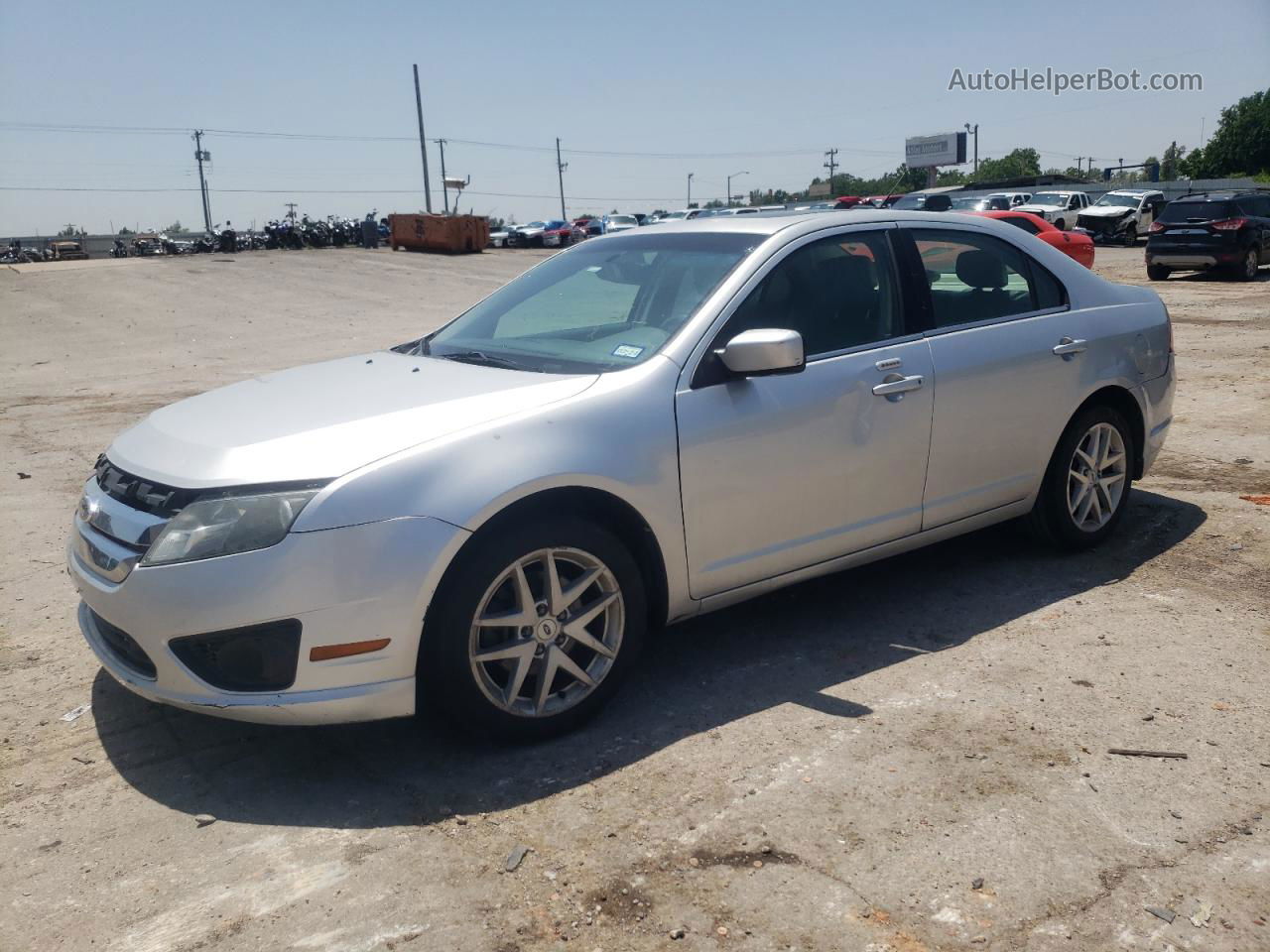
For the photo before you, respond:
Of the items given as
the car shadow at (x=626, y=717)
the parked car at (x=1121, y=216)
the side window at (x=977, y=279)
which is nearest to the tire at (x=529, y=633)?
the car shadow at (x=626, y=717)

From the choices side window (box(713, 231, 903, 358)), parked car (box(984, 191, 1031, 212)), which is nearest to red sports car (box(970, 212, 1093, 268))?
parked car (box(984, 191, 1031, 212))

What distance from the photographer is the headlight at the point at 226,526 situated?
3.14m

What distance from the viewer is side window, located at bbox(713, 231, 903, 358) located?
164 inches

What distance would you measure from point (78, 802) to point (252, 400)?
1439 millimetres

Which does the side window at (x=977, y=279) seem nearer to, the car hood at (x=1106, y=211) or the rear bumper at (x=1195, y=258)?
the rear bumper at (x=1195, y=258)

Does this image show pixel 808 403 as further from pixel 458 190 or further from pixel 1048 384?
pixel 458 190

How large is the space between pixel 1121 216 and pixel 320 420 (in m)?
37.6

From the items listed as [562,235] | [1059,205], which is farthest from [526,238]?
[1059,205]

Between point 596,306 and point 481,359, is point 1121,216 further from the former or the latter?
point 481,359

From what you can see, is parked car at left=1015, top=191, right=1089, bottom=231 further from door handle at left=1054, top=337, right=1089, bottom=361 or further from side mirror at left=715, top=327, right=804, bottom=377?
side mirror at left=715, top=327, right=804, bottom=377

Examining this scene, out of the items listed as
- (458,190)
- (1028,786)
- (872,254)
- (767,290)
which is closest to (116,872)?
(1028,786)

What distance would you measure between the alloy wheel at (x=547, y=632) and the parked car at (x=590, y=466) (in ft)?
0.03

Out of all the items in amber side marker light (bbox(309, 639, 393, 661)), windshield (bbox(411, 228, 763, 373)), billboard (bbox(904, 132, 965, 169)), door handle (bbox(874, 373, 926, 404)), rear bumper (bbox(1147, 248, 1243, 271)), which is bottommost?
amber side marker light (bbox(309, 639, 393, 661))

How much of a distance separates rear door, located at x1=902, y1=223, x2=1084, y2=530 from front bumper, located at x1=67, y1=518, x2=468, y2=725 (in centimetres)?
226
